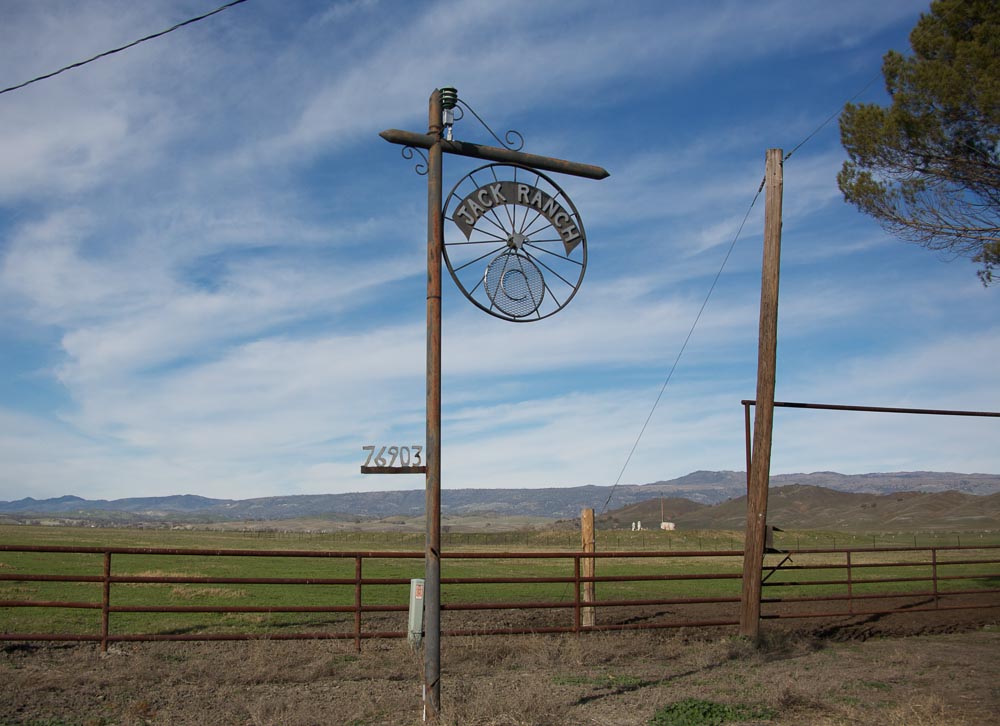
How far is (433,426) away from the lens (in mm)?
7227

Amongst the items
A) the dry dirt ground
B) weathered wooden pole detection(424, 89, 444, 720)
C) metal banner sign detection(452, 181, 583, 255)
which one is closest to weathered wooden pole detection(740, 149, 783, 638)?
the dry dirt ground

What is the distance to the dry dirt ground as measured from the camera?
7.38 meters

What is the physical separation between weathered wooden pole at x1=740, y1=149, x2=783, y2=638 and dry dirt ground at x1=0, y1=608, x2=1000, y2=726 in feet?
2.47

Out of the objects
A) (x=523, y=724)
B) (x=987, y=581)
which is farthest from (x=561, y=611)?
(x=987, y=581)

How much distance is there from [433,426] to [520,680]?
3.48 meters

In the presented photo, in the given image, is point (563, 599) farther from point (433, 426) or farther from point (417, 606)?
point (433, 426)

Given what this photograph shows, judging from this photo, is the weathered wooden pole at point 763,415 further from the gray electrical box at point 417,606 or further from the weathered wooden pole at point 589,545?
the gray electrical box at point 417,606

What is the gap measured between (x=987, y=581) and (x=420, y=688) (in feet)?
82.2

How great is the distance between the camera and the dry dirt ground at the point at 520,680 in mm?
7375

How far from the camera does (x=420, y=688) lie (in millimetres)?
8523

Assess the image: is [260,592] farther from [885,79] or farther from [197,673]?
[885,79]

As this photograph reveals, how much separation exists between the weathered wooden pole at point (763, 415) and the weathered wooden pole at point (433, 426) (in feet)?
20.6

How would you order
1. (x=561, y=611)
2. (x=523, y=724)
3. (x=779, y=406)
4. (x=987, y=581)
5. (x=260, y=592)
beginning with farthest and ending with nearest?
(x=987, y=581), (x=260, y=592), (x=561, y=611), (x=779, y=406), (x=523, y=724)

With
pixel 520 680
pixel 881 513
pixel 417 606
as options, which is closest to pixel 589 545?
pixel 520 680
